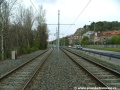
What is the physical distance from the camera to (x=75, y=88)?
9.79m

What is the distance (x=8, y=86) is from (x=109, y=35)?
570 ft

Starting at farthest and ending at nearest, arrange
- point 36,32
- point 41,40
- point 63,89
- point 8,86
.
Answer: point 41,40 < point 36,32 < point 8,86 < point 63,89

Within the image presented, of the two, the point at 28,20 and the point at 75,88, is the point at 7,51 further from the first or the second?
the point at 28,20

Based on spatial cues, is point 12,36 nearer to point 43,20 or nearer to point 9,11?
point 9,11

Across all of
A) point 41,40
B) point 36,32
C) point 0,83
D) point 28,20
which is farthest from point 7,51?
point 41,40

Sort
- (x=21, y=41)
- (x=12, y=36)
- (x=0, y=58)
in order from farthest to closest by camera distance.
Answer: (x=21, y=41)
(x=12, y=36)
(x=0, y=58)

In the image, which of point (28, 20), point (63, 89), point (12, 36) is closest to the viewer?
point (63, 89)

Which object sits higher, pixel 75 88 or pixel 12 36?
pixel 12 36

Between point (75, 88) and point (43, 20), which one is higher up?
point (43, 20)

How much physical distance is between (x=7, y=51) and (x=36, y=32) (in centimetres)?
4687

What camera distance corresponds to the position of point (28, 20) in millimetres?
65812

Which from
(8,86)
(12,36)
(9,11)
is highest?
(9,11)

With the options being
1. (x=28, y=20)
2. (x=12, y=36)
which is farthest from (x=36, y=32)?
(x=12, y=36)

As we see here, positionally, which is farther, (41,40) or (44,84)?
(41,40)
